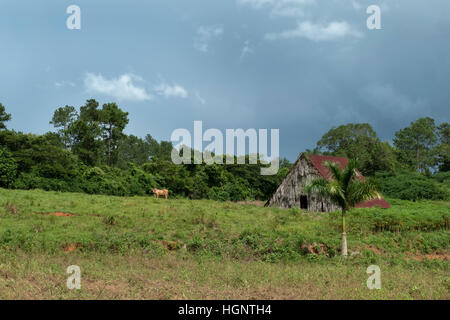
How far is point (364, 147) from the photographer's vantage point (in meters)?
47.4

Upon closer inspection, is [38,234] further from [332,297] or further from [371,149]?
[371,149]

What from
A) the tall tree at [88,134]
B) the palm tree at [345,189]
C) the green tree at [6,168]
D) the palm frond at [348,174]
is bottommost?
the palm tree at [345,189]

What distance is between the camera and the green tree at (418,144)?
59625 mm

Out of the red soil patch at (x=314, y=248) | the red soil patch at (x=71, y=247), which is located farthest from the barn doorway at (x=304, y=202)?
the red soil patch at (x=71, y=247)

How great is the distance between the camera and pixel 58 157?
34.0m

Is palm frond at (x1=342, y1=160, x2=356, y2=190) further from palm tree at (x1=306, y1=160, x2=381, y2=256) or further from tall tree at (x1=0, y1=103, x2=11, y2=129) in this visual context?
tall tree at (x1=0, y1=103, x2=11, y2=129)

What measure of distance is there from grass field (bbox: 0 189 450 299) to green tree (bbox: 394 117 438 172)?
133 feet

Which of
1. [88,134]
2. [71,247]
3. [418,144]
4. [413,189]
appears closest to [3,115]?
[88,134]

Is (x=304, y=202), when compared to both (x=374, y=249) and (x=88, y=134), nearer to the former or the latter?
(x=374, y=249)

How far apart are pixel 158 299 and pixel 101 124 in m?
38.7

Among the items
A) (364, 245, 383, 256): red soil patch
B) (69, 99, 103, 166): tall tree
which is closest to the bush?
(364, 245, 383, 256): red soil patch

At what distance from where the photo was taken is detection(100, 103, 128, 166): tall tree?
42.7 metres

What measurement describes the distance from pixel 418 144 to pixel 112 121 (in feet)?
156

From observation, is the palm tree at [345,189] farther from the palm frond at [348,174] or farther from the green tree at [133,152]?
the green tree at [133,152]
